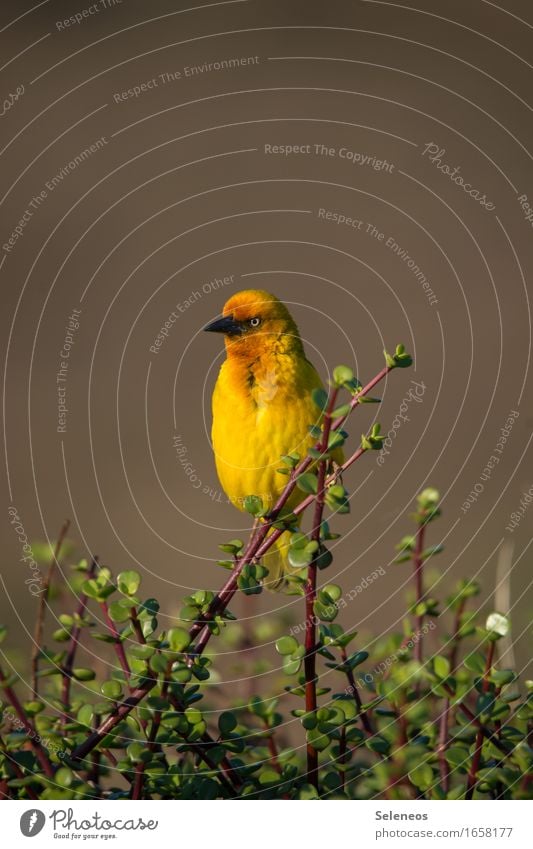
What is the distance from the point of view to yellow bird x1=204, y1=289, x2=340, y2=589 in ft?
7.95

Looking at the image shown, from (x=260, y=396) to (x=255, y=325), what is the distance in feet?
0.65

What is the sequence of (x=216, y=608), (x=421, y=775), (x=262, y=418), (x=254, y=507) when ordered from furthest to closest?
1. (x=262, y=418)
2. (x=254, y=507)
3. (x=216, y=608)
4. (x=421, y=775)

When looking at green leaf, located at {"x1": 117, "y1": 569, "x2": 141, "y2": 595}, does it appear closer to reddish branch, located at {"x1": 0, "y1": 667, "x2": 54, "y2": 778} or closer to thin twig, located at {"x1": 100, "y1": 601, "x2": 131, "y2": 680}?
thin twig, located at {"x1": 100, "y1": 601, "x2": 131, "y2": 680}

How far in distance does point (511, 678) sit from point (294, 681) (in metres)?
0.33

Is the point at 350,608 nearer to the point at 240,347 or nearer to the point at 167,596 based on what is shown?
the point at 167,596

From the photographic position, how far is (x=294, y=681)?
1.35 m

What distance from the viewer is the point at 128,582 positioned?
120 centimetres

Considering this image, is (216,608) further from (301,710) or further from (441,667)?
(441,667)

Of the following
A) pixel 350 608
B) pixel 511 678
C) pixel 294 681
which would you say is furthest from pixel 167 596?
pixel 511 678

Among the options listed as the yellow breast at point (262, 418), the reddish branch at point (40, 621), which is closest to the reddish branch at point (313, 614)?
the reddish branch at point (40, 621)
